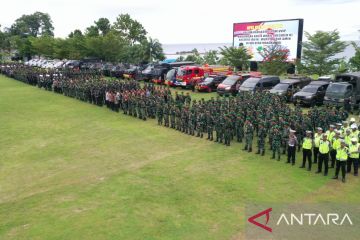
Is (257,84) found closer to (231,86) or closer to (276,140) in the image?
(231,86)

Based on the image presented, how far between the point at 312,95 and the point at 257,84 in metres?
3.90

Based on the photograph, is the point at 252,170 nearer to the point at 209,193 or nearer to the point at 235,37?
the point at 209,193

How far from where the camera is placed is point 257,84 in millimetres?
22984

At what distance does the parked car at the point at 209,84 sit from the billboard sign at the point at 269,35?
1119 cm

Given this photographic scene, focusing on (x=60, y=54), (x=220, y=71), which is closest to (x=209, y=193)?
(x=220, y=71)

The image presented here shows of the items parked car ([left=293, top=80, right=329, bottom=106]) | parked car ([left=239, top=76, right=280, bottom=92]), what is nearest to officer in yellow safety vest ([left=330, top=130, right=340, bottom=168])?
parked car ([left=293, top=80, right=329, bottom=106])

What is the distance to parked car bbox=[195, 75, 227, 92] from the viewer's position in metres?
26.5

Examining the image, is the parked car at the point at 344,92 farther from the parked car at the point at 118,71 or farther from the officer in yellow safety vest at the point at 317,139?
the parked car at the point at 118,71

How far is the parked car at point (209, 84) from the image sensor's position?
2652 centimetres

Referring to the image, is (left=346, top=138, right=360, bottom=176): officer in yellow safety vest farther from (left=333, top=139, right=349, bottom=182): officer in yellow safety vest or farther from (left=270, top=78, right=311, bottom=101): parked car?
(left=270, top=78, right=311, bottom=101): parked car

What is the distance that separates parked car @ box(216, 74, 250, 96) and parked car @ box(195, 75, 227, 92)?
1.91 meters

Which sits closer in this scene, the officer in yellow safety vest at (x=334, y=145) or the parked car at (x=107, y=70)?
the officer in yellow safety vest at (x=334, y=145)

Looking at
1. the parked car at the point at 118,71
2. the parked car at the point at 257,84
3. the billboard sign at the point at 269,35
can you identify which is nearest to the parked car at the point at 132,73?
the parked car at the point at 118,71

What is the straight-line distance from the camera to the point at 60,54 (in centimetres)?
5119
